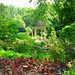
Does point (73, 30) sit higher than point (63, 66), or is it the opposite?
point (73, 30)

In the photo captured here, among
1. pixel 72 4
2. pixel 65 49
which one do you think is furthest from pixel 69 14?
pixel 65 49

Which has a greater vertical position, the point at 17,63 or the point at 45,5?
the point at 45,5

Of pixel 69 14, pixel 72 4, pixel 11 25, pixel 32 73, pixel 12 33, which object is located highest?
pixel 72 4

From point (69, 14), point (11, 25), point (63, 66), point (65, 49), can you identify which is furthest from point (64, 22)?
point (63, 66)

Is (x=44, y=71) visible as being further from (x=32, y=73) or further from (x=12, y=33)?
(x=12, y=33)

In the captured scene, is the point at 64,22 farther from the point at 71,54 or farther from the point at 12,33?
the point at 71,54

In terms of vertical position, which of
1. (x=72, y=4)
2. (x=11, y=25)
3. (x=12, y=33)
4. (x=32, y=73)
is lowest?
(x=32, y=73)

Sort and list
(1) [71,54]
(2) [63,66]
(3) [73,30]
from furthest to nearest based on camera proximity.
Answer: (3) [73,30] → (1) [71,54] → (2) [63,66]

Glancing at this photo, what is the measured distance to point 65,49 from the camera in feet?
17.5

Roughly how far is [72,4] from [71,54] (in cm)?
911

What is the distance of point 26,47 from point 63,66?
12.2 ft

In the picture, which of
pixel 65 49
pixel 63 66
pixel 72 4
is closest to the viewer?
pixel 63 66

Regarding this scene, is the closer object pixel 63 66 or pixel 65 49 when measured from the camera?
pixel 63 66

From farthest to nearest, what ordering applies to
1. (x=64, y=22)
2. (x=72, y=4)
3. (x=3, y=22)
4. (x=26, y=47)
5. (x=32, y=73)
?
→ (x=64, y=22)
(x=72, y=4)
(x=3, y=22)
(x=26, y=47)
(x=32, y=73)
